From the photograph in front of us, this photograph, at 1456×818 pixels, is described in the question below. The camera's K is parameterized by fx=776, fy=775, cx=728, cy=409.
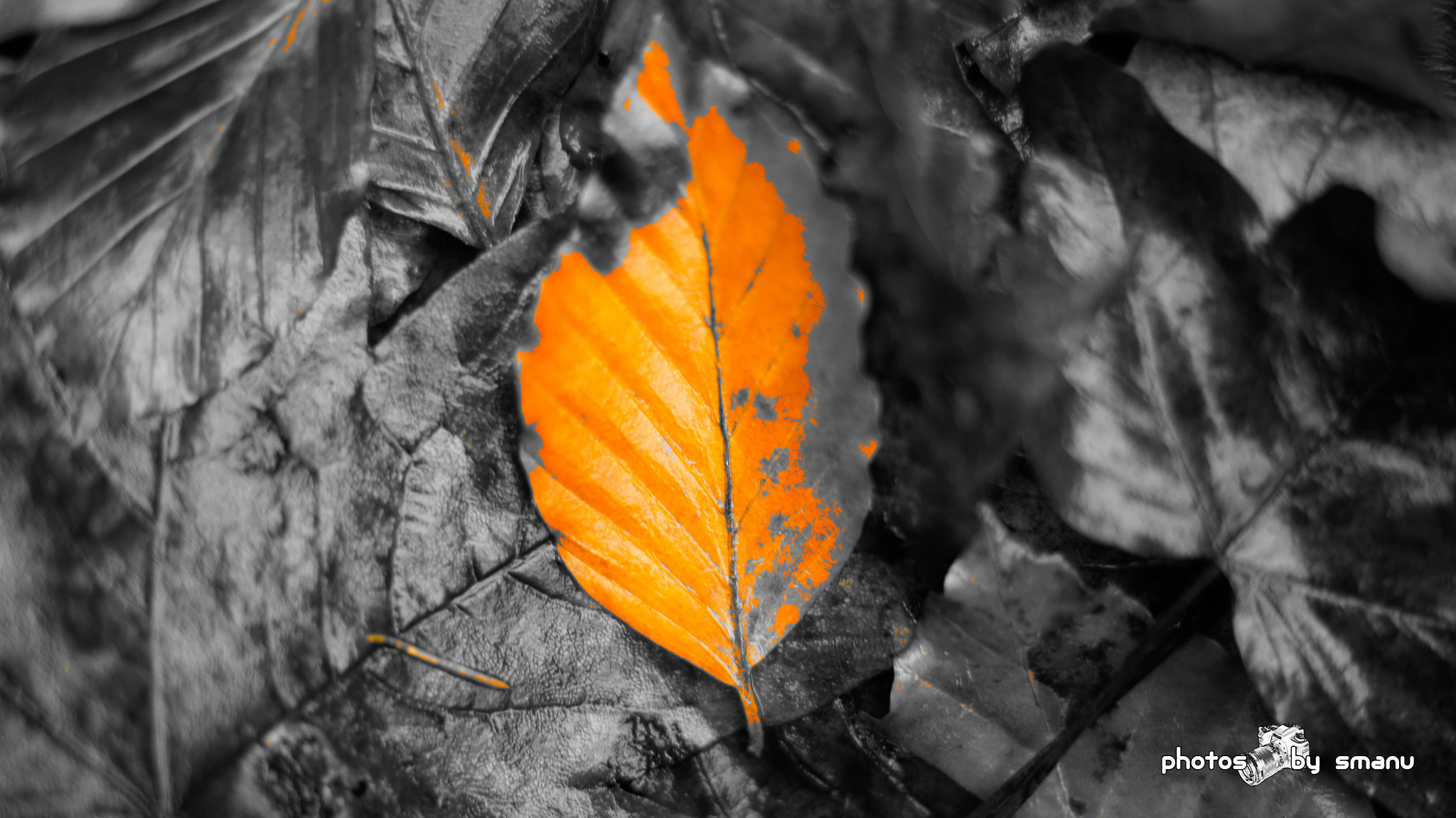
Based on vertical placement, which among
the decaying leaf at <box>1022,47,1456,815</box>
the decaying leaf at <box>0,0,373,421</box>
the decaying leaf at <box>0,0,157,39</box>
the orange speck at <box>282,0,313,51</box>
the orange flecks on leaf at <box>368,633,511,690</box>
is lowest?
the orange flecks on leaf at <box>368,633,511,690</box>

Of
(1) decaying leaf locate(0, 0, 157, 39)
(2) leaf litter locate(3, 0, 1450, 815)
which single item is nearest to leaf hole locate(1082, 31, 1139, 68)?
(2) leaf litter locate(3, 0, 1450, 815)

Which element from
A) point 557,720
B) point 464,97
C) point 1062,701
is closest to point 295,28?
point 464,97

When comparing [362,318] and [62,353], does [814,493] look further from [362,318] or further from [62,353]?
[62,353]

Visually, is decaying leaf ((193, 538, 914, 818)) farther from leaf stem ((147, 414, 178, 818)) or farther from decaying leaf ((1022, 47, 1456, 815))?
decaying leaf ((1022, 47, 1456, 815))

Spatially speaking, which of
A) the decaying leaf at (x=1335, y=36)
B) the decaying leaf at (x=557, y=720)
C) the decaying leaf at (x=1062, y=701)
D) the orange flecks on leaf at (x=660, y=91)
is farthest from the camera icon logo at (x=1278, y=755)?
the orange flecks on leaf at (x=660, y=91)

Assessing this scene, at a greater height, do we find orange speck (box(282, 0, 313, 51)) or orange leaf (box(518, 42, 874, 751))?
orange speck (box(282, 0, 313, 51))

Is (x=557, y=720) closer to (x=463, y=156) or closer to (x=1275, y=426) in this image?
(x=463, y=156)
